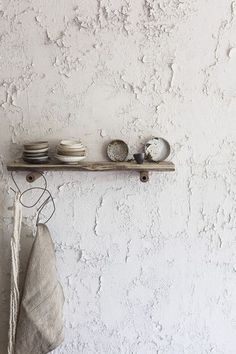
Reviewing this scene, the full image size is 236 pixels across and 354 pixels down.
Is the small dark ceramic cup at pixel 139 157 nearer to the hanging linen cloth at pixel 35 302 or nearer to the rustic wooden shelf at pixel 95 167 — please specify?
the rustic wooden shelf at pixel 95 167

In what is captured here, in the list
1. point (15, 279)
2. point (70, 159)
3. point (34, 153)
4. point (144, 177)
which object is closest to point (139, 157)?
point (144, 177)

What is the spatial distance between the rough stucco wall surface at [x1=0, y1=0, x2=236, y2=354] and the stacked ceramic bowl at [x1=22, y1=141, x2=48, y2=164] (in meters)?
0.07

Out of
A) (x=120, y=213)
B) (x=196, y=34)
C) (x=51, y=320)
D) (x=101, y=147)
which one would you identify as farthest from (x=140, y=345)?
(x=196, y=34)

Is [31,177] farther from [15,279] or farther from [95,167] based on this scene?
[15,279]

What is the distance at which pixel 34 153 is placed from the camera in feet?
3.82

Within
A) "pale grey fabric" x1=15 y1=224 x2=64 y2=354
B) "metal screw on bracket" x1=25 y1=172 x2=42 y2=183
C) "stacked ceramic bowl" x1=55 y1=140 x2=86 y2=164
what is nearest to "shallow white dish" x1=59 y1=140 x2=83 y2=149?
"stacked ceramic bowl" x1=55 y1=140 x2=86 y2=164

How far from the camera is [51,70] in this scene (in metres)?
1.20

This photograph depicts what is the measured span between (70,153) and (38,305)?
454mm

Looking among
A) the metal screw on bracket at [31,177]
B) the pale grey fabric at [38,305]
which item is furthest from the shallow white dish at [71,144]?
the pale grey fabric at [38,305]

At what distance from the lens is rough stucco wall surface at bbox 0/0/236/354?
3.88ft

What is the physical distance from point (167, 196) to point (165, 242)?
15 centimetres

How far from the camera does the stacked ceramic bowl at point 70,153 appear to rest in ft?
3.78

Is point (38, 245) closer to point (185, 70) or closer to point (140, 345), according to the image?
point (140, 345)

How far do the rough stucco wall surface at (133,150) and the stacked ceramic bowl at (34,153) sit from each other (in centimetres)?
7
